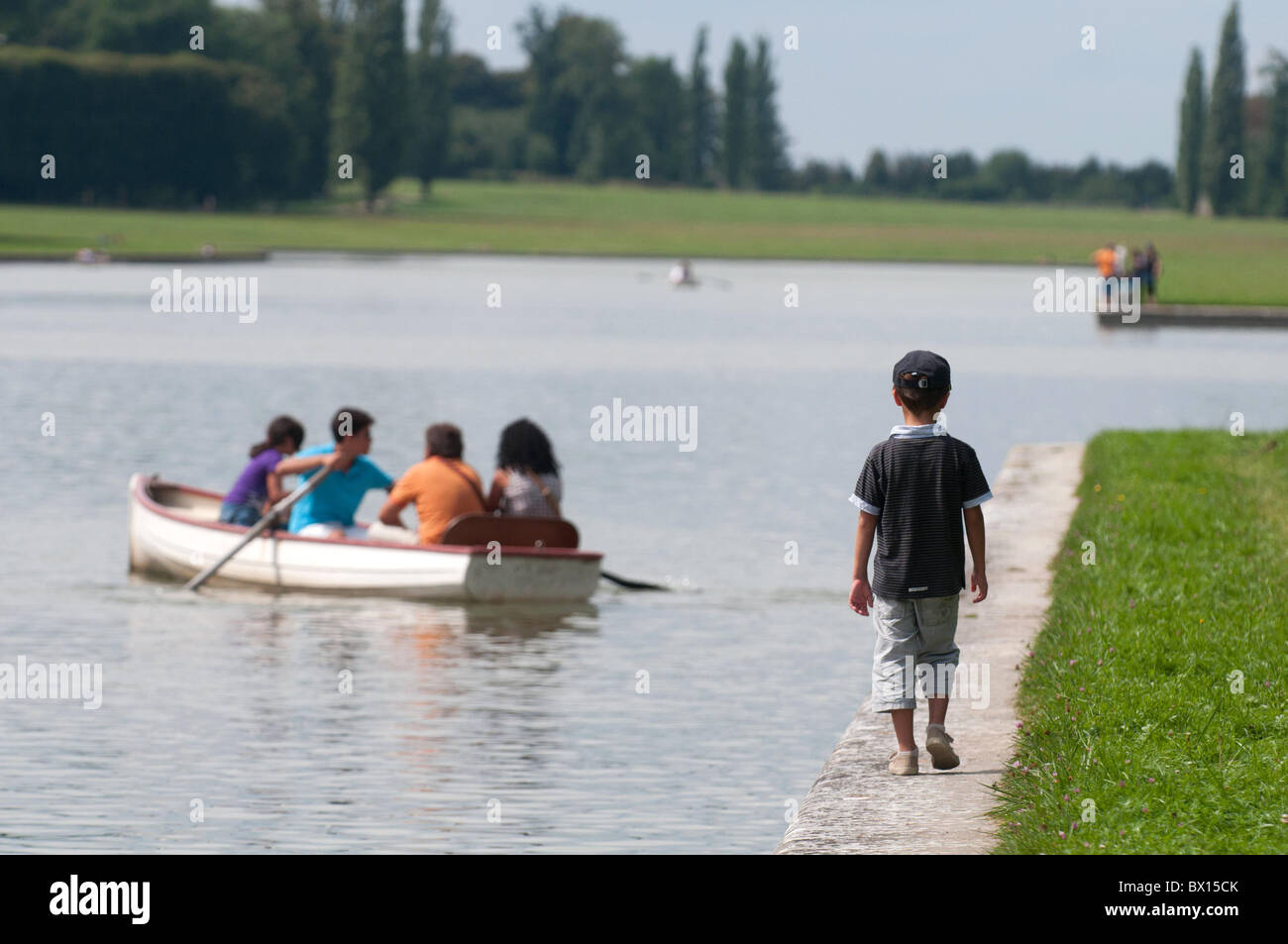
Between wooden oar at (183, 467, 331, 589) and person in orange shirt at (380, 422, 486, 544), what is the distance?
0.79 meters

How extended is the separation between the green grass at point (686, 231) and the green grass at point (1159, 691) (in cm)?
4762

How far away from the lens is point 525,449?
17.7 metres

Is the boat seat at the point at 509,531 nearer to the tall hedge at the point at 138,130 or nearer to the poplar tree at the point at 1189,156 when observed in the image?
the tall hedge at the point at 138,130

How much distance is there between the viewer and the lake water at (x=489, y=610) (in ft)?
36.1

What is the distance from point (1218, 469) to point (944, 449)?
1183 centimetres

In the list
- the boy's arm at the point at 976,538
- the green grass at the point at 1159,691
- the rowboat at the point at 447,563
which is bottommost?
the rowboat at the point at 447,563

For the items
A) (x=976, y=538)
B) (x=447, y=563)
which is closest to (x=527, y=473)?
(x=447, y=563)

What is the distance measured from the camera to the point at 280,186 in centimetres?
12631

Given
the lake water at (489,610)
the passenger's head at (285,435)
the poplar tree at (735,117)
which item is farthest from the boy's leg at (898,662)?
the poplar tree at (735,117)

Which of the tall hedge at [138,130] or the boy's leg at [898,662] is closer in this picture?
the boy's leg at [898,662]

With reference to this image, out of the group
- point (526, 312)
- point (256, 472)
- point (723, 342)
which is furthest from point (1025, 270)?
point (256, 472)
